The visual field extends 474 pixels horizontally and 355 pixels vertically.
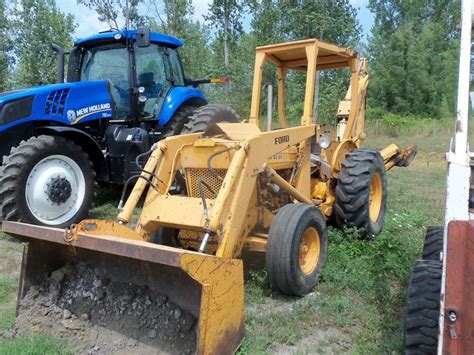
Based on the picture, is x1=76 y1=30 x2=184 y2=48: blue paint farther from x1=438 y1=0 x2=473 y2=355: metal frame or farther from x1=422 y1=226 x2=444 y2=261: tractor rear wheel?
x1=438 y1=0 x2=473 y2=355: metal frame

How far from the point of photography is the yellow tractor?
10.8ft

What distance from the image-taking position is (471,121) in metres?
2.71

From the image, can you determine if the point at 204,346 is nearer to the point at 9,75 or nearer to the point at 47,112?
the point at 47,112

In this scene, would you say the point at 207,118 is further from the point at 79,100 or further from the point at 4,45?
the point at 4,45

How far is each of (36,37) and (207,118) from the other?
22141mm

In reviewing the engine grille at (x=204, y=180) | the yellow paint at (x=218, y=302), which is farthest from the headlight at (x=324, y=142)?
the yellow paint at (x=218, y=302)

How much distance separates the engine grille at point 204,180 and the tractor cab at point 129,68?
10.8 feet

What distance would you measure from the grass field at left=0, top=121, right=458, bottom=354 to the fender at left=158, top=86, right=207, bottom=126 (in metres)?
2.86

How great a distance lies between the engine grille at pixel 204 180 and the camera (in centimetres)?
449

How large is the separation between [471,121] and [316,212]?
1.92 meters

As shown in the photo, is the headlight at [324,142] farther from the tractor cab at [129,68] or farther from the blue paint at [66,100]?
the blue paint at [66,100]

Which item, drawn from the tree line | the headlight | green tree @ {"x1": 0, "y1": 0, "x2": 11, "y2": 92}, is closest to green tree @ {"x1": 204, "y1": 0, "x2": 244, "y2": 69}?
the tree line

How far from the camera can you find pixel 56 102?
22.2 feet

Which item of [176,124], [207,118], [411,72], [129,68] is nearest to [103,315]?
[207,118]
